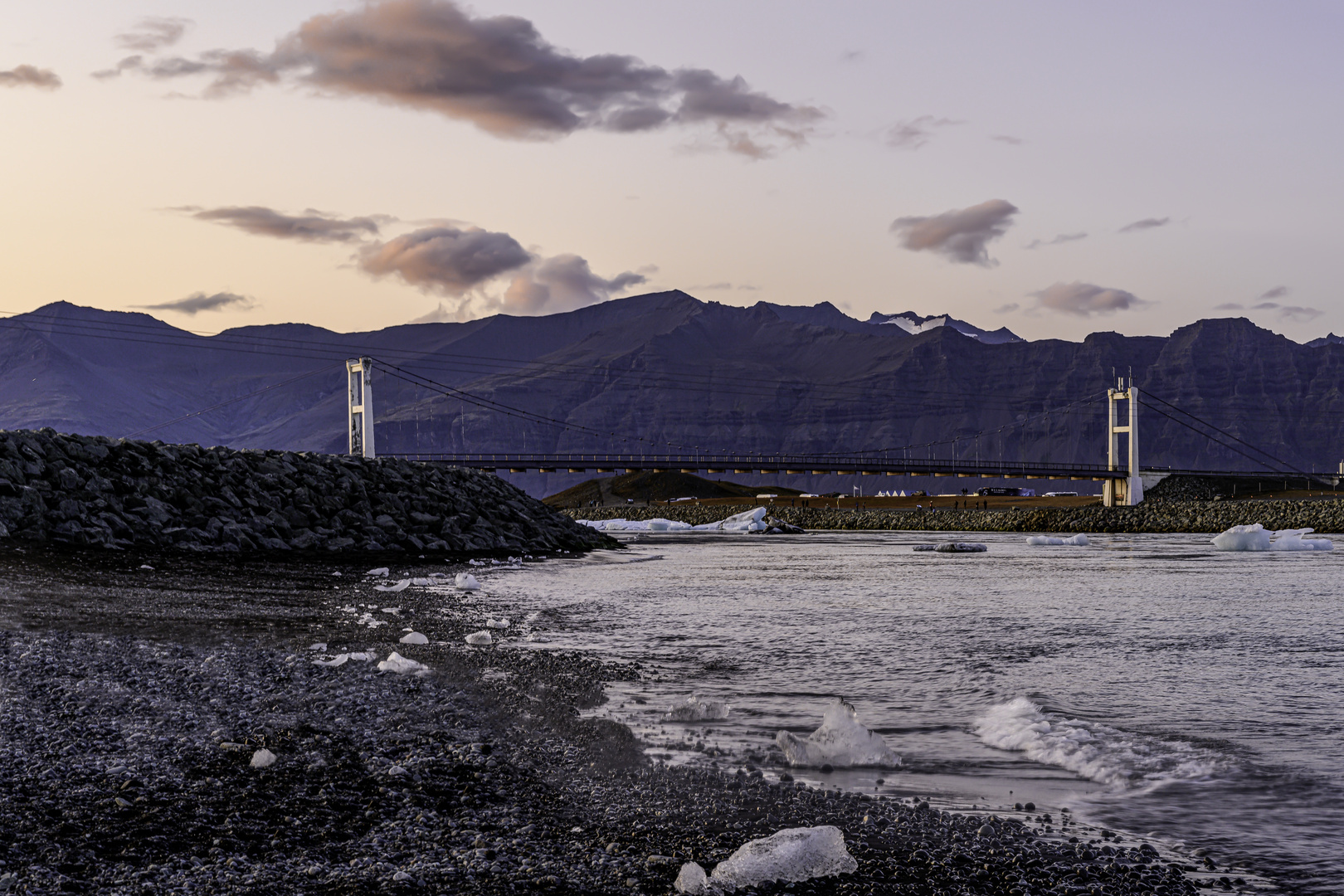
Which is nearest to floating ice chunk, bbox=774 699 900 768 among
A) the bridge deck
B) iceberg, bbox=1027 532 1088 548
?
iceberg, bbox=1027 532 1088 548

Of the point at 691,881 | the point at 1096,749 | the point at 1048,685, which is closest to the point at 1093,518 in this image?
the point at 1048,685

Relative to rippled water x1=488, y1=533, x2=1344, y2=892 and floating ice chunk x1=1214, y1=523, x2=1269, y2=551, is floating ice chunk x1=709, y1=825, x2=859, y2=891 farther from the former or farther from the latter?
floating ice chunk x1=1214, y1=523, x2=1269, y2=551

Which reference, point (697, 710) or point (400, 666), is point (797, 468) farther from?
point (697, 710)

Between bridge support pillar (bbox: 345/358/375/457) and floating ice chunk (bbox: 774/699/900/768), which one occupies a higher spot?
bridge support pillar (bbox: 345/358/375/457)

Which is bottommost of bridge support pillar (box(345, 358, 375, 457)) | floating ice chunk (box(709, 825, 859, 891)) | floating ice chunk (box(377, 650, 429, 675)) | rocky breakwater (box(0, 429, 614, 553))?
floating ice chunk (box(377, 650, 429, 675))

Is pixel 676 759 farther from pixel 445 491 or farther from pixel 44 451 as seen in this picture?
pixel 445 491

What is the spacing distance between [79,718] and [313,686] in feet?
7.18

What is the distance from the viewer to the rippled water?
21.1ft

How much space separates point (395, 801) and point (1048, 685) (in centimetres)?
712

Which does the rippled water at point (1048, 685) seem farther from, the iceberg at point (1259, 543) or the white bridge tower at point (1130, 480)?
the white bridge tower at point (1130, 480)

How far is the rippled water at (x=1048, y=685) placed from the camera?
644 centimetres

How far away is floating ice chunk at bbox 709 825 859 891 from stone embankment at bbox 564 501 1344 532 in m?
82.3

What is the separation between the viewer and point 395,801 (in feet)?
20.3

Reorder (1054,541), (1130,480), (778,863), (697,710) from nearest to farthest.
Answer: (778,863), (697,710), (1054,541), (1130,480)
